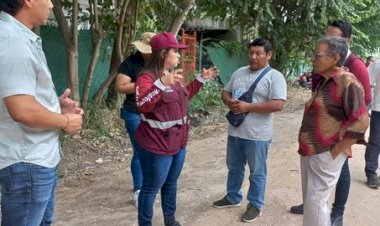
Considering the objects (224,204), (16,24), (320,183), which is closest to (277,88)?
(320,183)

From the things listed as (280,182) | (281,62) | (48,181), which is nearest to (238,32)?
(281,62)

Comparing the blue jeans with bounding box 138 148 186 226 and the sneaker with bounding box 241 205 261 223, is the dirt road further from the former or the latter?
the blue jeans with bounding box 138 148 186 226

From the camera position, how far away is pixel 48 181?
2.28m

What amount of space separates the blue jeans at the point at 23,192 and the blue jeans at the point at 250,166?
2.30 metres

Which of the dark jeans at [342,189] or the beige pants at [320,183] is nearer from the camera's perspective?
the beige pants at [320,183]

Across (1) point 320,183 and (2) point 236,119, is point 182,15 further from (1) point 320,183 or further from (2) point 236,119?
A: (1) point 320,183

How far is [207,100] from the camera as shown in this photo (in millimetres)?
11180

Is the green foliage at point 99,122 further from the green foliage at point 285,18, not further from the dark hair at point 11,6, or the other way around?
the dark hair at point 11,6

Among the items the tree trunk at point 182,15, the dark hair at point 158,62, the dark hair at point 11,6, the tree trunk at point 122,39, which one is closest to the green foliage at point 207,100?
the tree trunk at point 182,15

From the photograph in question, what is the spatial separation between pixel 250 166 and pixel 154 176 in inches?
46.5

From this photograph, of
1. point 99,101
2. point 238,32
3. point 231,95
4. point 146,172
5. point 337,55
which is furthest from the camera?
point 238,32

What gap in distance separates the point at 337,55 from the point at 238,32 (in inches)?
543

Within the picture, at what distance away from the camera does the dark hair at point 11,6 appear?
7.02 feet

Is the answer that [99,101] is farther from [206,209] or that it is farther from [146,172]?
[146,172]
